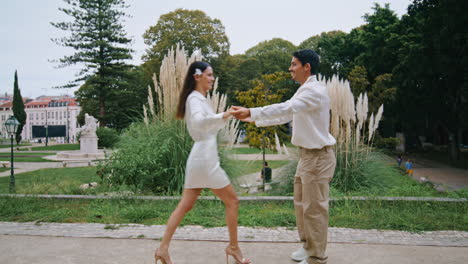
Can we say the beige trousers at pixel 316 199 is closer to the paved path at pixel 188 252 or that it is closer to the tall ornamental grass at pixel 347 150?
the paved path at pixel 188 252

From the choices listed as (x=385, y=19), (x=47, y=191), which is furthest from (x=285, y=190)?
(x=385, y=19)

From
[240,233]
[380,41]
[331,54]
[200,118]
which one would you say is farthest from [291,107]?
[331,54]

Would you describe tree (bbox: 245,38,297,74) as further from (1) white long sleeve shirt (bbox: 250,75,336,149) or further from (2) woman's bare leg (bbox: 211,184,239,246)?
(2) woman's bare leg (bbox: 211,184,239,246)

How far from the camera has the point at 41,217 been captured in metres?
4.80

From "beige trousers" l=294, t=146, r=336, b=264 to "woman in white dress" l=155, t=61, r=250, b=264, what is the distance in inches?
23.5

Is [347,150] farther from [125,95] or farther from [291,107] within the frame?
[125,95]

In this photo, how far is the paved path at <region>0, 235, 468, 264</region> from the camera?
333 cm

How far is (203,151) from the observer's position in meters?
3.06

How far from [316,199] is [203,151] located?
3.50 ft

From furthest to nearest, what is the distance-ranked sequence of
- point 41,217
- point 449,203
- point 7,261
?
point 449,203
point 41,217
point 7,261

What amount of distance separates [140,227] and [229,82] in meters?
32.7

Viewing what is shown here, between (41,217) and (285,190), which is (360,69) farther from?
(41,217)

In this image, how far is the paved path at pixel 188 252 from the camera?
3.33m

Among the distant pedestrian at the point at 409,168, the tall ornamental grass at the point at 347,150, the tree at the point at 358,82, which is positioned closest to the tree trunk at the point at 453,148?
the tree at the point at 358,82
